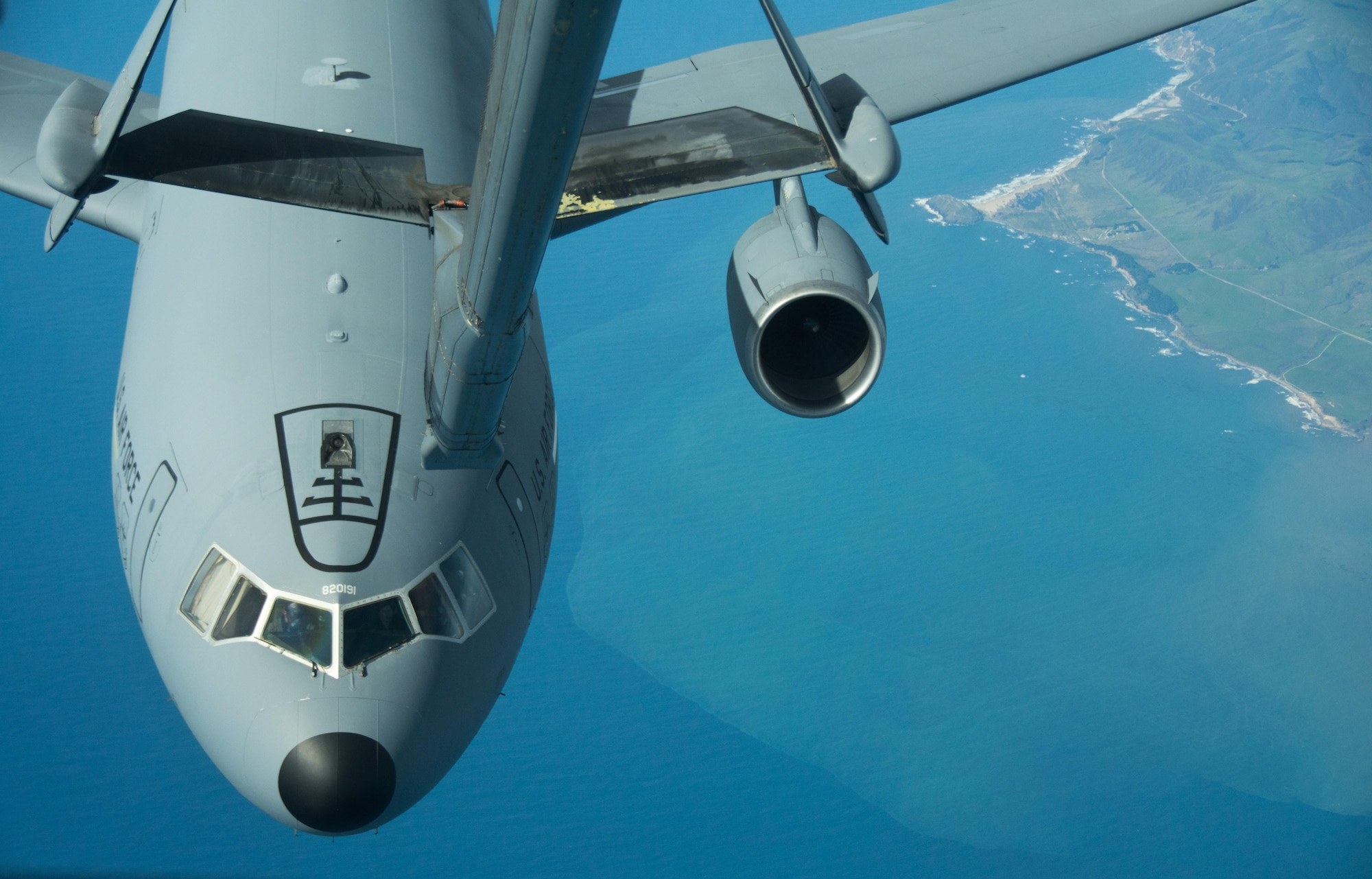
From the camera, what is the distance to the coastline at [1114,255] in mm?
16062

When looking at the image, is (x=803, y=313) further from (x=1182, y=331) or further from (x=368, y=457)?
(x=1182, y=331)

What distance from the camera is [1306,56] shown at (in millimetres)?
21031

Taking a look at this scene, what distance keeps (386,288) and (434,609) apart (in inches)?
103

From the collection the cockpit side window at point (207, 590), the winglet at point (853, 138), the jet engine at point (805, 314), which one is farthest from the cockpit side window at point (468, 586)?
the winglet at point (853, 138)

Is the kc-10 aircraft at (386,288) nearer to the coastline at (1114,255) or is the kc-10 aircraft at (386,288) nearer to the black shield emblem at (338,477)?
the black shield emblem at (338,477)

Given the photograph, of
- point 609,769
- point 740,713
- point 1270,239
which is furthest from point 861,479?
point 1270,239

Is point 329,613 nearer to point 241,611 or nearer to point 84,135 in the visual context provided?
point 241,611

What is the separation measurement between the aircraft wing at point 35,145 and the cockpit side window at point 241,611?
5071mm

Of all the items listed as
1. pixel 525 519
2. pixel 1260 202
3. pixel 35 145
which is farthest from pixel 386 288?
pixel 1260 202

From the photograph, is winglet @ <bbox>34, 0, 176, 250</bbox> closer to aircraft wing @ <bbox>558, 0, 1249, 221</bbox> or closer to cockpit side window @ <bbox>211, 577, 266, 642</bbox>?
cockpit side window @ <bbox>211, 577, 266, 642</bbox>

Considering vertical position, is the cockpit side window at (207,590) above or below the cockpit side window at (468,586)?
above

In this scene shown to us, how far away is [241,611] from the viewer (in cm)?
662

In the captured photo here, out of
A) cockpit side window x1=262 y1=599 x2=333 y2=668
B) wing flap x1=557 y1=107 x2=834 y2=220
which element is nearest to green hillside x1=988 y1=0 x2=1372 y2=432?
wing flap x1=557 y1=107 x2=834 y2=220

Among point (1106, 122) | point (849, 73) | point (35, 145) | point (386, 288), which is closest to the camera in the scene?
point (386, 288)
